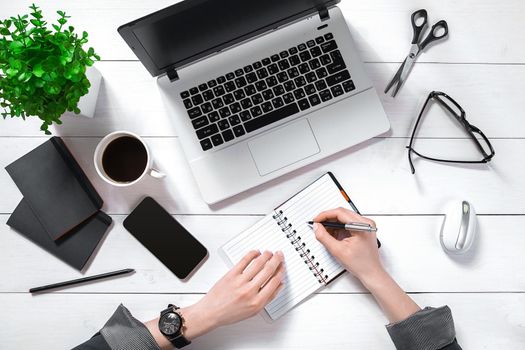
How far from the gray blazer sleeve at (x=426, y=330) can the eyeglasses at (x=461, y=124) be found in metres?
0.30

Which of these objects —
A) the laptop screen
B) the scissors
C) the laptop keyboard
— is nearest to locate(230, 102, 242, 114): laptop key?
the laptop keyboard

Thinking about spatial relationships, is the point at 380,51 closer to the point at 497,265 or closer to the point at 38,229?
the point at 497,265

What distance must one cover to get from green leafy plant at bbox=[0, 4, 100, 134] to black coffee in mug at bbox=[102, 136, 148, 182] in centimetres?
13

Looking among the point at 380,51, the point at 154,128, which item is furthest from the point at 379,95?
the point at 154,128

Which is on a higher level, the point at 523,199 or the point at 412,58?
the point at 412,58

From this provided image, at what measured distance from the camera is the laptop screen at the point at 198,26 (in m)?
0.74

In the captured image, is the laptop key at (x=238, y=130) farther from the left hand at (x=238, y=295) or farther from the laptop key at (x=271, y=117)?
the left hand at (x=238, y=295)

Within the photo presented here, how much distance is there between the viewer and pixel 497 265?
98 centimetres

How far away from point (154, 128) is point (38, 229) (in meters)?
0.33

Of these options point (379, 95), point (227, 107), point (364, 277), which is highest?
point (227, 107)

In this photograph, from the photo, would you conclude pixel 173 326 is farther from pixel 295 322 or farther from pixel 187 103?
pixel 187 103

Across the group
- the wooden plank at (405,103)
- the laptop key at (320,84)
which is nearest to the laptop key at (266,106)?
the laptop key at (320,84)

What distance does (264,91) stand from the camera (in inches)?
36.8

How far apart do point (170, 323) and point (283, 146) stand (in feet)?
1.41
